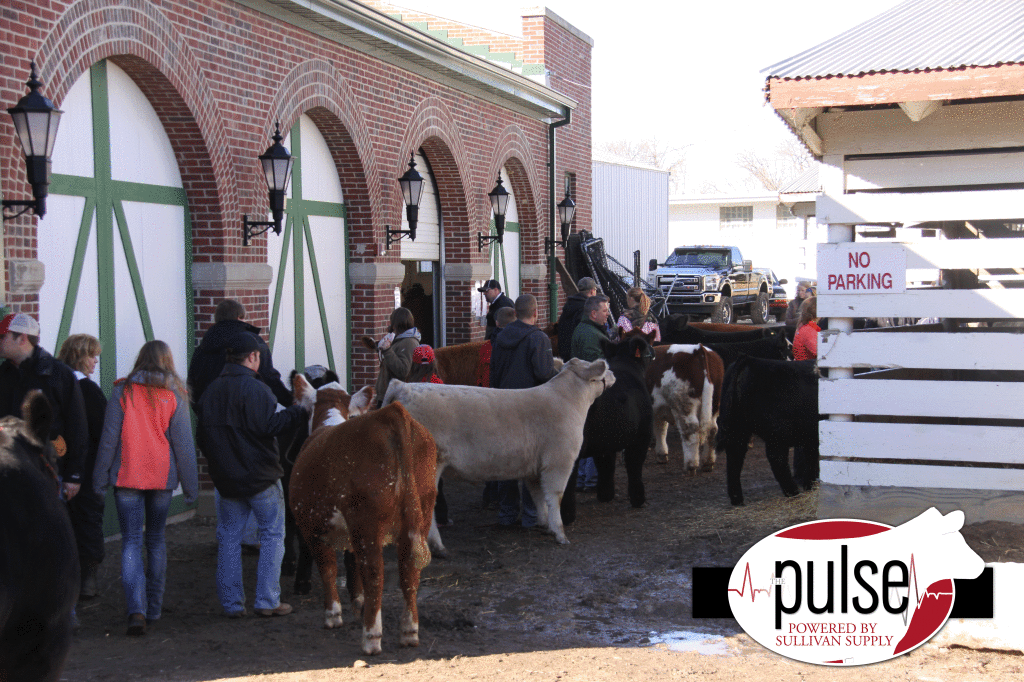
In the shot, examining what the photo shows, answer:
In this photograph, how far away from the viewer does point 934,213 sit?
281 inches

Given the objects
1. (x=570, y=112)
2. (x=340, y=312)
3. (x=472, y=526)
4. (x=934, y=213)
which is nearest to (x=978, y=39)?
(x=934, y=213)

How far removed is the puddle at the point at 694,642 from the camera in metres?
5.54

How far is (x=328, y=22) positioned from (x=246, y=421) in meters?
6.30

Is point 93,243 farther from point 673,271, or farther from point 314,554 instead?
point 673,271

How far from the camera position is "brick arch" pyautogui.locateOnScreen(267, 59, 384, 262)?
415 inches

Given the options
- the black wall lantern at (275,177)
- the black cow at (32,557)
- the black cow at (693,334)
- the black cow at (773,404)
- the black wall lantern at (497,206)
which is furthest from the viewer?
the black wall lantern at (497,206)

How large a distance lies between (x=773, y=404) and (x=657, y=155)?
83.9 meters

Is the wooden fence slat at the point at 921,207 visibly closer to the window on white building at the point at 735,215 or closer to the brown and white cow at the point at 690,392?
the brown and white cow at the point at 690,392

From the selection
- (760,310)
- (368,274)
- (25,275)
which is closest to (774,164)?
(760,310)

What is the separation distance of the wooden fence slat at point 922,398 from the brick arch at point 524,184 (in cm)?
946

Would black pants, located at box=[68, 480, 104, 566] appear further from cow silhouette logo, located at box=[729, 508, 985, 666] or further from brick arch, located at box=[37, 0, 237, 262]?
cow silhouette logo, located at box=[729, 508, 985, 666]

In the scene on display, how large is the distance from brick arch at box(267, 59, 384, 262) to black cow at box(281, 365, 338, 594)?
414 cm

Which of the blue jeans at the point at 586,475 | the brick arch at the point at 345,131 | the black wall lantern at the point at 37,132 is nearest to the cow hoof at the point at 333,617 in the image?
the black wall lantern at the point at 37,132

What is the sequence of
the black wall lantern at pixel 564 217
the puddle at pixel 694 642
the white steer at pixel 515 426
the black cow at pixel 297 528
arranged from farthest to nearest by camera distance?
the black wall lantern at pixel 564 217, the white steer at pixel 515 426, the black cow at pixel 297 528, the puddle at pixel 694 642
